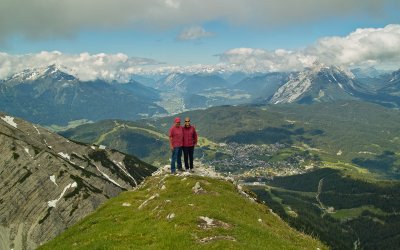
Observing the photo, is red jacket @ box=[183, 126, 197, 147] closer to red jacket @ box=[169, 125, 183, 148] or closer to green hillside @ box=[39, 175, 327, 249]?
red jacket @ box=[169, 125, 183, 148]

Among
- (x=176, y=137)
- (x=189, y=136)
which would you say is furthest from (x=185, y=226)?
(x=189, y=136)

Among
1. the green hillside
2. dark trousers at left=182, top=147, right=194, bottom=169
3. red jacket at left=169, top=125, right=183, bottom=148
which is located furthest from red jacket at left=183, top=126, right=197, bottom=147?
the green hillside

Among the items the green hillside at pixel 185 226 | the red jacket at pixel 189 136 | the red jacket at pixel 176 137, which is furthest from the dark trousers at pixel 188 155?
the green hillside at pixel 185 226

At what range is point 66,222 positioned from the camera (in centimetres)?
19900

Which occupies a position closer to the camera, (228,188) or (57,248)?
(57,248)

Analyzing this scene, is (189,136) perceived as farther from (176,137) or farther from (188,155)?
(188,155)

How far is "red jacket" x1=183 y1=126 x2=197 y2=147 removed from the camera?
205ft

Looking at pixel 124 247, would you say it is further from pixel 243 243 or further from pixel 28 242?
pixel 28 242

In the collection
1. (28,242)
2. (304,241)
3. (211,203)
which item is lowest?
(28,242)

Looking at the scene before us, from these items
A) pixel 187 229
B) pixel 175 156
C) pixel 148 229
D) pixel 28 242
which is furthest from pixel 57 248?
pixel 28 242

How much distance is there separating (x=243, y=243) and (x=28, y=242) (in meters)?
180

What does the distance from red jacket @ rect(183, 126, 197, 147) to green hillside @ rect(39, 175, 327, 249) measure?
17.8ft

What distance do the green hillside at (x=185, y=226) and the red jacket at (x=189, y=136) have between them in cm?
541

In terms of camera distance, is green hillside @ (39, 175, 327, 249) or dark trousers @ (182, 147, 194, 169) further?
dark trousers @ (182, 147, 194, 169)
